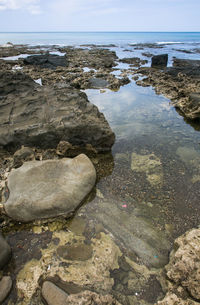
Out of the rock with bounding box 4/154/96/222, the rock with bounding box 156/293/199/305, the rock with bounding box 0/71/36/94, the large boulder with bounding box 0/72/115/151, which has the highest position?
the rock with bounding box 0/71/36/94

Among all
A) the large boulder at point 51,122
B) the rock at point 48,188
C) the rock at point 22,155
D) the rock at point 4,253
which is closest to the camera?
the rock at point 4,253

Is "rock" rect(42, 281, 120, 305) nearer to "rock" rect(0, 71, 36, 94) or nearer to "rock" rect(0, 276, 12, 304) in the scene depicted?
"rock" rect(0, 276, 12, 304)

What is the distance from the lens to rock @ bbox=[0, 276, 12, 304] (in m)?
2.67

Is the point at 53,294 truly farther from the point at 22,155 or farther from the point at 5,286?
the point at 22,155

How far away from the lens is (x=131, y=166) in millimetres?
5789

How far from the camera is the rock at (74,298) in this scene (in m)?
2.51

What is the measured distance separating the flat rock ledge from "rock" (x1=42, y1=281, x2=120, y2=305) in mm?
777

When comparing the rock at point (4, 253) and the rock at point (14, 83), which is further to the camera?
the rock at point (14, 83)

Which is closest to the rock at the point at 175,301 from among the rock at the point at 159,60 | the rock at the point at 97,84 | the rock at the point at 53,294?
the rock at the point at 53,294

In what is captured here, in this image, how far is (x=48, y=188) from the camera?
4.18 metres

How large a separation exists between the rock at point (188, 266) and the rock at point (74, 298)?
1.01m

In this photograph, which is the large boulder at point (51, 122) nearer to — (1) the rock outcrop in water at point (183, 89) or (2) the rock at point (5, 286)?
(2) the rock at point (5, 286)

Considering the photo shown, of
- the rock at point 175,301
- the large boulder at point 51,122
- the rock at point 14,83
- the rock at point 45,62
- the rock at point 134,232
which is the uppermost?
the rock at point 45,62

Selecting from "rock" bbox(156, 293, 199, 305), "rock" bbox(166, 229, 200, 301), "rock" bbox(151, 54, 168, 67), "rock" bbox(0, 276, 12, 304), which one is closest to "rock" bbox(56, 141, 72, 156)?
"rock" bbox(0, 276, 12, 304)
